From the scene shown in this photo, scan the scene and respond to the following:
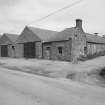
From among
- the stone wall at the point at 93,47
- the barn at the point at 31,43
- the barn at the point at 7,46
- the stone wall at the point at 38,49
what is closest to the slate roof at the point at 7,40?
the barn at the point at 7,46

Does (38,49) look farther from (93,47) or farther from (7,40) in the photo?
(7,40)

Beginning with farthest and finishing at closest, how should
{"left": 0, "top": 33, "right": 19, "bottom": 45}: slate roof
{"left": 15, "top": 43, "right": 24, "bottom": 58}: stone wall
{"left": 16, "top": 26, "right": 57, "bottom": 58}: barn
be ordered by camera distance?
{"left": 0, "top": 33, "right": 19, "bottom": 45}: slate roof < {"left": 15, "top": 43, "right": 24, "bottom": 58}: stone wall < {"left": 16, "top": 26, "right": 57, "bottom": 58}: barn

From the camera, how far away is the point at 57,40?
888 inches

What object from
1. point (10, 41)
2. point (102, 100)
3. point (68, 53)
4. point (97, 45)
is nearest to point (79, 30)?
point (68, 53)

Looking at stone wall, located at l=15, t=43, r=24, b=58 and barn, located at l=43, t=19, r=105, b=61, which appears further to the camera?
stone wall, located at l=15, t=43, r=24, b=58

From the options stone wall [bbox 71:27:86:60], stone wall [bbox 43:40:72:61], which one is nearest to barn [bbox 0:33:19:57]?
stone wall [bbox 43:40:72:61]

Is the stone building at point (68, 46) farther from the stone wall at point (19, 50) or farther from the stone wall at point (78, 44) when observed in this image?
the stone wall at point (19, 50)

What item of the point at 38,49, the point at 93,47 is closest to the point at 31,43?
the point at 38,49

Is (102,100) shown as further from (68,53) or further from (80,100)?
(68,53)

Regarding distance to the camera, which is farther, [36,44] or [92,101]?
[36,44]

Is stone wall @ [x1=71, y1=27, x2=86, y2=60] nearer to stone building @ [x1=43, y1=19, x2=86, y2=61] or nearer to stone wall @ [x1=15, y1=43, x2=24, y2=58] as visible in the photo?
stone building @ [x1=43, y1=19, x2=86, y2=61]

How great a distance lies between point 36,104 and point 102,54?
73.8 ft

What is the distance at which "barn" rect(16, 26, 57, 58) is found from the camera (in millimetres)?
25172

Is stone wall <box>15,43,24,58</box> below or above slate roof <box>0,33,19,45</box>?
below
